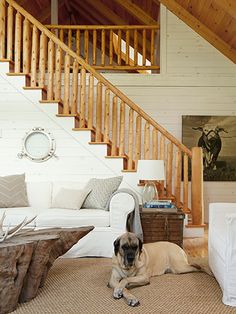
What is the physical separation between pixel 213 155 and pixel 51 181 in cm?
329

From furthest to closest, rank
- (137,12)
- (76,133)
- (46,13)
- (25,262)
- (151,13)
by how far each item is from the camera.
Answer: (46,13)
(151,13)
(137,12)
(76,133)
(25,262)

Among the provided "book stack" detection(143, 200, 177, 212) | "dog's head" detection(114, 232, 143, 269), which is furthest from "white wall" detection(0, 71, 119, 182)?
"dog's head" detection(114, 232, 143, 269)

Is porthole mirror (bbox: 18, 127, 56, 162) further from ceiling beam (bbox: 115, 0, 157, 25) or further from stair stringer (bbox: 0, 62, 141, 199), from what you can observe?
ceiling beam (bbox: 115, 0, 157, 25)

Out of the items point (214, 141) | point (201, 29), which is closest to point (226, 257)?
point (214, 141)

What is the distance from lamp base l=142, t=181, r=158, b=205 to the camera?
516 centimetres

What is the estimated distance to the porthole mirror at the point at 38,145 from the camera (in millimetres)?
5781

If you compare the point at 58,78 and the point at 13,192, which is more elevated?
the point at 58,78

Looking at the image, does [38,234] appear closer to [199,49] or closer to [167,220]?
[167,220]

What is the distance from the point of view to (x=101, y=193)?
16.1 ft

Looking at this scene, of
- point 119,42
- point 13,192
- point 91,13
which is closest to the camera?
point 13,192

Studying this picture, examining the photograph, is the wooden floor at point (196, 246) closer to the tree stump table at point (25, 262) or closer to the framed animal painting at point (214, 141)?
the tree stump table at point (25, 262)

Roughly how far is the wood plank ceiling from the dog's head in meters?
3.88

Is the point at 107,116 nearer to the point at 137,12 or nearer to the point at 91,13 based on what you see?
the point at 137,12

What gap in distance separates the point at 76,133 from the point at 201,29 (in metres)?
3.15
